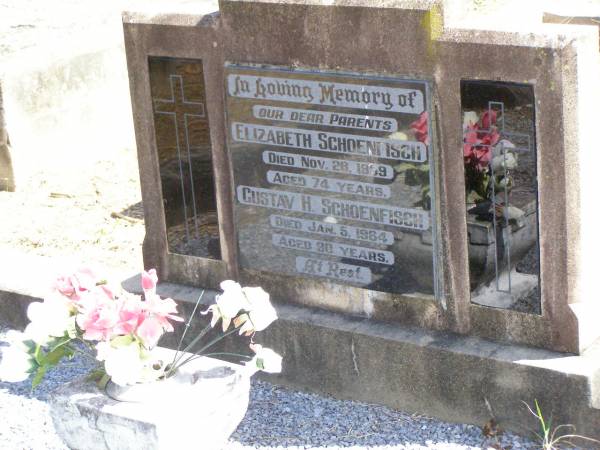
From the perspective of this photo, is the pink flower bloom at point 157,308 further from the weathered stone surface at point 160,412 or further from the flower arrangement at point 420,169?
the flower arrangement at point 420,169

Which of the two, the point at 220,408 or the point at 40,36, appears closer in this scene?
the point at 220,408

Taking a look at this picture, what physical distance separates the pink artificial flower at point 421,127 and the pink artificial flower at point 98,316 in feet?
4.68

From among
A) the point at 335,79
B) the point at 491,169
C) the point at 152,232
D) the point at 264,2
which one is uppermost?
the point at 264,2

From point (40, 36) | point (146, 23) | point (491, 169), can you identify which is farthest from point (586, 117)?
point (40, 36)

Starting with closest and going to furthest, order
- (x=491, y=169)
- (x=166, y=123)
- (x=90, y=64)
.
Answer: (x=491, y=169)
(x=166, y=123)
(x=90, y=64)

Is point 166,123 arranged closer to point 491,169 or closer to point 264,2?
point 264,2

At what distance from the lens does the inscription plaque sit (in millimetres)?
4484

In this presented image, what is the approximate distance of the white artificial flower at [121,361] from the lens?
3633 mm

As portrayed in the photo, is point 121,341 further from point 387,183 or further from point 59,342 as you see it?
point 387,183

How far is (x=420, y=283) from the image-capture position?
4637 millimetres

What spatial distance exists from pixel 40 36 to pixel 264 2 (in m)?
4.25

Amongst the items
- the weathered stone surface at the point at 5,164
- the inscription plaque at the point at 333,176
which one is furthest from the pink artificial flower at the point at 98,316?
the weathered stone surface at the point at 5,164

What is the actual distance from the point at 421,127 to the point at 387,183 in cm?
31

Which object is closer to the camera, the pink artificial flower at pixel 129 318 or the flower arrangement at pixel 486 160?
the pink artificial flower at pixel 129 318
